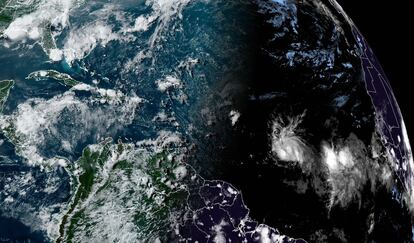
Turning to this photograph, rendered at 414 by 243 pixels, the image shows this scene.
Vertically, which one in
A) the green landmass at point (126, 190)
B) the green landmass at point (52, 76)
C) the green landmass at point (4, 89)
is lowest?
the green landmass at point (126, 190)

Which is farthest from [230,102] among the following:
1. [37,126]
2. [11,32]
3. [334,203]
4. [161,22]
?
[11,32]

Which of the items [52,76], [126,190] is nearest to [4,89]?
[52,76]

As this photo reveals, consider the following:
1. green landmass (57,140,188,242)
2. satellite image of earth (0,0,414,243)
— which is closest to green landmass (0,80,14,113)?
satellite image of earth (0,0,414,243)

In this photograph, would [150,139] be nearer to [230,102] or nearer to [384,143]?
[230,102]

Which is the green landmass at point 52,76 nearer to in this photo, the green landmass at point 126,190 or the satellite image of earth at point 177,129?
the satellite image of earth at point 177,129

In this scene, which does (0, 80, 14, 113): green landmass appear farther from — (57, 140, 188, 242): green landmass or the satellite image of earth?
(57, 140, 188, 242): green landmass

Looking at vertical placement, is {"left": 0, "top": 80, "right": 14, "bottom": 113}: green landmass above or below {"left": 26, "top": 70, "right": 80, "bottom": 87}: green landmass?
below

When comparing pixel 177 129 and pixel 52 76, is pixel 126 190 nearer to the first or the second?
pixel 177 129

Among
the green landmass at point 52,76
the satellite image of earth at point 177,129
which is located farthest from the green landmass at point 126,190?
the green landmass at point 52,76

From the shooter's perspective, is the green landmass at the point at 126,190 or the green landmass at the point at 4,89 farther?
the green landmass at the point at 4,89
